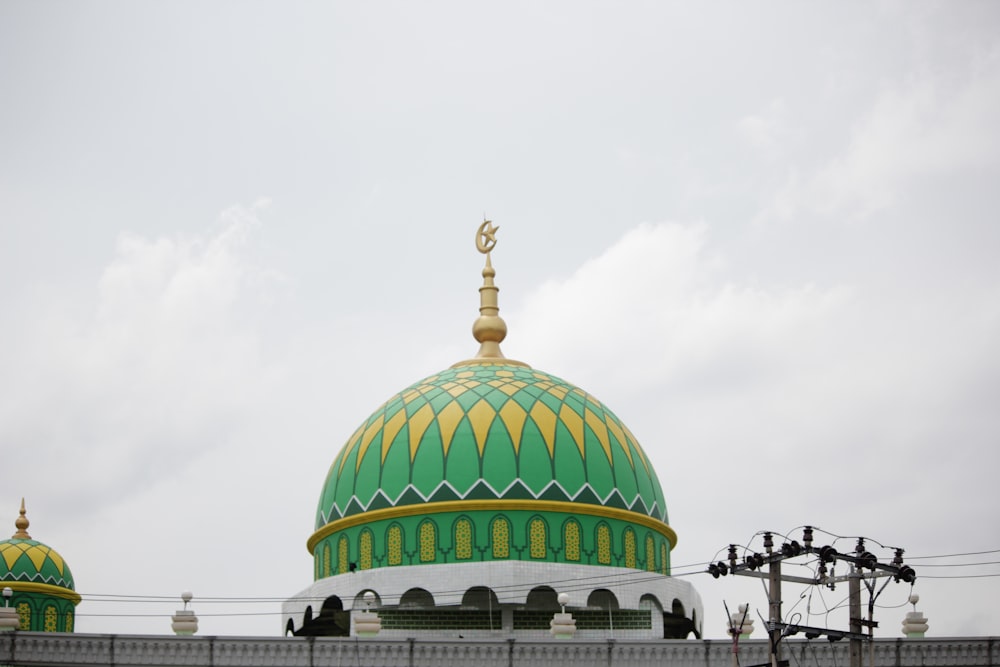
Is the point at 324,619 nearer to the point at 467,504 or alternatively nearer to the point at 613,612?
the point at 467,504

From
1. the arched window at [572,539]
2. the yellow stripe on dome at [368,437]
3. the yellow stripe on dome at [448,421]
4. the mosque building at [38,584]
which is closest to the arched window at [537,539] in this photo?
the arched window at [572,539]

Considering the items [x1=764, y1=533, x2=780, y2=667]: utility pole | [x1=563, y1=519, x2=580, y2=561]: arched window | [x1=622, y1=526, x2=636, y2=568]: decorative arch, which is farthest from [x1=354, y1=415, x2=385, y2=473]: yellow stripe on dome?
[x1=764, y1=533, x2=780, y2=667]: utility pole

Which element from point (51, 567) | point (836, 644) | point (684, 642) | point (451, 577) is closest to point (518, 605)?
point (451, 577)

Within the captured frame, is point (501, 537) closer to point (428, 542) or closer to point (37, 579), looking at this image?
point (428, 542)

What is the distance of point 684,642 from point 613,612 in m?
3.50

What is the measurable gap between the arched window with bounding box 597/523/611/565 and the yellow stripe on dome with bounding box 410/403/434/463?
157 inches

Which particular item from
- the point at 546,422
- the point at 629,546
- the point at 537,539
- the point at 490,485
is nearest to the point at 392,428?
the point at 490,485

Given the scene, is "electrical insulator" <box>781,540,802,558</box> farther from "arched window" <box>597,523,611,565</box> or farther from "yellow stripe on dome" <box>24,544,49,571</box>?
"yellow stripe on dome" <box>24,544,49,571</box>

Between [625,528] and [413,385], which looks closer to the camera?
[625,528]

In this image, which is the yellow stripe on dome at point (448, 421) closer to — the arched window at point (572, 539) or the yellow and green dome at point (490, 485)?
the yellow and green dome at point (490, 485)

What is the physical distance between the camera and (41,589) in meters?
38.6

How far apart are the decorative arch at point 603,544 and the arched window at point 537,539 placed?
1.15 m

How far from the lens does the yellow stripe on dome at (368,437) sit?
32.6 metres

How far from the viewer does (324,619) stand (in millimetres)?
31094
